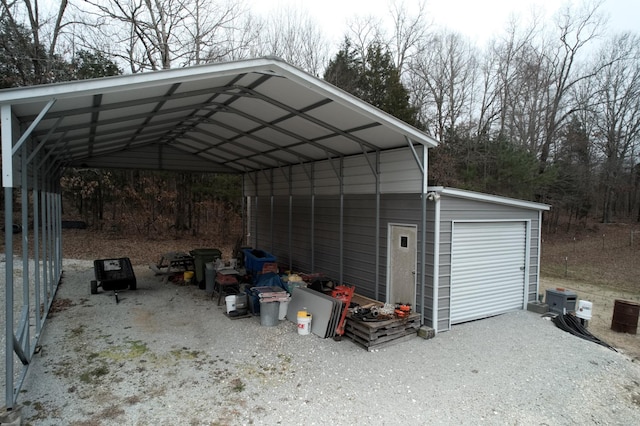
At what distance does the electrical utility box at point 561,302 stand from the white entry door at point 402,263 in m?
2.95

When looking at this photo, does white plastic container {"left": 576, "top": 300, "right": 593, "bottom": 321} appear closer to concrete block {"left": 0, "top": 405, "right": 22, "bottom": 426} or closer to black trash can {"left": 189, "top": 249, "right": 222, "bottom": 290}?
black trash can {"left": 189, "top": 249, "right": 222, "bottom": 290}

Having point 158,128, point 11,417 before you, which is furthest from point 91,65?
point 11,417

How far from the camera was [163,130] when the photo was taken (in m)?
8.34

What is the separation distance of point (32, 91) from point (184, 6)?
45.9 feet

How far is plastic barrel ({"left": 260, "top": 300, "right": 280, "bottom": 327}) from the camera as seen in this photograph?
242 inches

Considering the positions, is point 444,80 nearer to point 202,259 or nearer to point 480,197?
point 480,197

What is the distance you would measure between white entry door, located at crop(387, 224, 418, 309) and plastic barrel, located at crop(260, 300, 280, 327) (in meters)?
2.04

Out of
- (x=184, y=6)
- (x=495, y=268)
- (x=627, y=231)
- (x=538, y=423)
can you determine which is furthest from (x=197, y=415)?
(x=627, y=231)

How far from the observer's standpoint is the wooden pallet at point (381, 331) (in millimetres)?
5267

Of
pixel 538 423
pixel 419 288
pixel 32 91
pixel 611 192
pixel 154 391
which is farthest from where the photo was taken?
pixel 611 192

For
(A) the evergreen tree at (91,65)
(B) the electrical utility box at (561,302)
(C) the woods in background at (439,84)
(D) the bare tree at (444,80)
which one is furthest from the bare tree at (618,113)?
(A) the evergreen tree at (91,65)

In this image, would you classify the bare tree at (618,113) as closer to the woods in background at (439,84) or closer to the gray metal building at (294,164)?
the woods in background at (439,84)

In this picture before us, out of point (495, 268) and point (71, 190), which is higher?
point (71, 190)

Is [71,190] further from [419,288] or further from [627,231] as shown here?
[627,231]
